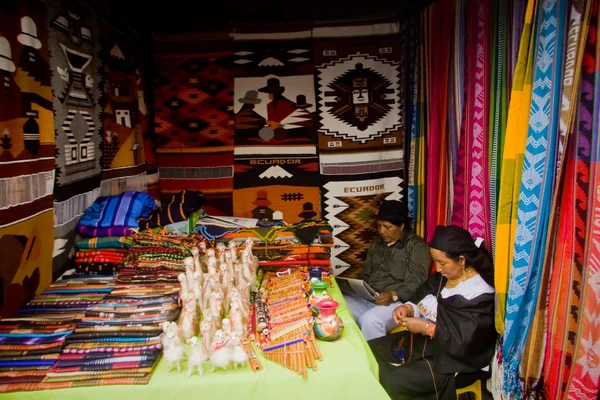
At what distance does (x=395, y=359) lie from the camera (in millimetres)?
2557

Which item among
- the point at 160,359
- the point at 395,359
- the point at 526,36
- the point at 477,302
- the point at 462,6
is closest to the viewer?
the point at 160,359

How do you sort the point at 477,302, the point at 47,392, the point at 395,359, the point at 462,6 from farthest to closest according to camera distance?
the point at 462,6 → the point at 395,359 → the point at 477,302 → the point at 47,392

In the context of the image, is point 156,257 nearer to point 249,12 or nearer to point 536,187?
point 536,187

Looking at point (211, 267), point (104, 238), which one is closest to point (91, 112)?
point (104, 238)

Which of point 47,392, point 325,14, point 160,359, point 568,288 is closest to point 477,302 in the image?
point 568,288

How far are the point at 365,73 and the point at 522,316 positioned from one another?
2355 millimetres

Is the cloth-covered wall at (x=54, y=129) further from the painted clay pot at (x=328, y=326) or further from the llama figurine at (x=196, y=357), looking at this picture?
the painted clay pot at (x=328, y=326)

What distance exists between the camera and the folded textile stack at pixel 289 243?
2.78 metres

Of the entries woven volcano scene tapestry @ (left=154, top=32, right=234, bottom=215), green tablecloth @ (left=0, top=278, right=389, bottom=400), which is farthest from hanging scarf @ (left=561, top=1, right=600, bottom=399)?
woven volcano scene tapestry @ (left=154, top=32, right=234, bottom=215)

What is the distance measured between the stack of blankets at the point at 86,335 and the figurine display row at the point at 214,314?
127mm

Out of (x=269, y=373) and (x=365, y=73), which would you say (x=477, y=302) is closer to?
(x=269, y=373)

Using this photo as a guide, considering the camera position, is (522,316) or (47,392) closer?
(47,392)

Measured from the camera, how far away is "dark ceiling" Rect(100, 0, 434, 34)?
3566 millimetres

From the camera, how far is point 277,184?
3822 mm
